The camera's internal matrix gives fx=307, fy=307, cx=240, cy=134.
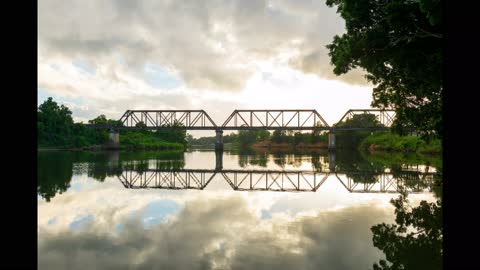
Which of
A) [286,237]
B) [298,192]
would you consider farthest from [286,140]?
[286,237]

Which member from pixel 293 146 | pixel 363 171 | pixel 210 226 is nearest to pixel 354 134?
pixel 293 146

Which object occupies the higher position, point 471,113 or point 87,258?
point 471,113

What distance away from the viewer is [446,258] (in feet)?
8.02

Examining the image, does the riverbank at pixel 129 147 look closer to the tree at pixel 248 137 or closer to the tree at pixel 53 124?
the tree at pixel 53 124

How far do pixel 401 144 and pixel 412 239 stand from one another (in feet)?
215

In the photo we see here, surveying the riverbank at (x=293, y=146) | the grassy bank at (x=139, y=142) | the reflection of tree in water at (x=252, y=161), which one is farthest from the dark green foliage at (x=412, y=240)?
the riverbank at (x=293, y=146)

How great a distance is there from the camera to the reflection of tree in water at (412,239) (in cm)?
568

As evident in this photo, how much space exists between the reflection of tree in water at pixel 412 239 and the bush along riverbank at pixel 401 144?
46.6m

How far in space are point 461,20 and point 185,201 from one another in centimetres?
1093

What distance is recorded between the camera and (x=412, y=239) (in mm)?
6988

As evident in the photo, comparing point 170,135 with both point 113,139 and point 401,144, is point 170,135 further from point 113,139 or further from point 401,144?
point 401,144

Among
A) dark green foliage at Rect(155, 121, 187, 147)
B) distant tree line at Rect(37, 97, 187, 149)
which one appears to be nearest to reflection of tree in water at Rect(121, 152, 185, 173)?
distant tree line at Rect(37, 97, 187, 149)
